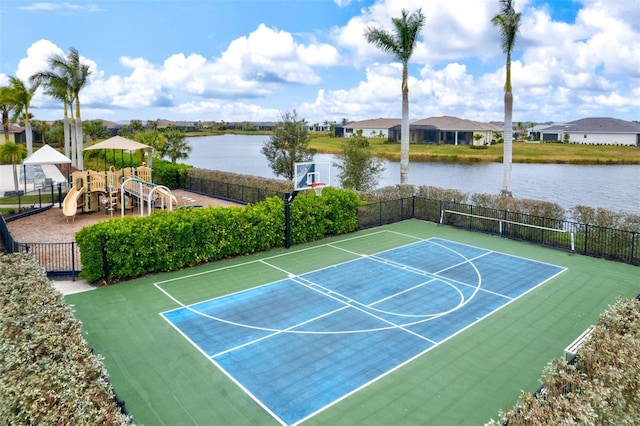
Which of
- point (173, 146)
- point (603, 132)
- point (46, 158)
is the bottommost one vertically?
point (46, 158)

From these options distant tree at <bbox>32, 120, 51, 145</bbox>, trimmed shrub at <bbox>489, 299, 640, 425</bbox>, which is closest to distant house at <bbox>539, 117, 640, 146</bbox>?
trimmed shrub at <bbox>489, 299, 640, 425</bbox>

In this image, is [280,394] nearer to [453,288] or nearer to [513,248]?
[453,288]

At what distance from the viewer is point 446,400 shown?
8008 millimetres

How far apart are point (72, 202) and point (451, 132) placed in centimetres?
6756

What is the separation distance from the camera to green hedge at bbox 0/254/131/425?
536 centimetres

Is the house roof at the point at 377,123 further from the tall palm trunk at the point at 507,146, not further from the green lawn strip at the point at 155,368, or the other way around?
the green lawn strip at the point at 155,368

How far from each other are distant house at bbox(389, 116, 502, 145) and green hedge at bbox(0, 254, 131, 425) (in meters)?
72.7

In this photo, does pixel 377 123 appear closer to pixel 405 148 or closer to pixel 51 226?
pixel 405 148

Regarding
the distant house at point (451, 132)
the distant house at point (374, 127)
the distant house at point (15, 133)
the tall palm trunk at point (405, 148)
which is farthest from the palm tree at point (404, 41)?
the distant house at point (374, 127)

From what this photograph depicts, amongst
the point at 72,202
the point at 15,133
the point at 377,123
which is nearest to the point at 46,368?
the point at 72,202

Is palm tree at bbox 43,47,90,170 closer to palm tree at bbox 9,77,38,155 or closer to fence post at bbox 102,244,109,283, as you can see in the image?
palm tree at bbox 9,77,38,155

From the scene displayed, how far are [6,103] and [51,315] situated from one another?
127 ft

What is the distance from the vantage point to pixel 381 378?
870 cm

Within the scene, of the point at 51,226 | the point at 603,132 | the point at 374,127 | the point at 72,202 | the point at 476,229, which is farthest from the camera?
the point at 374,127
